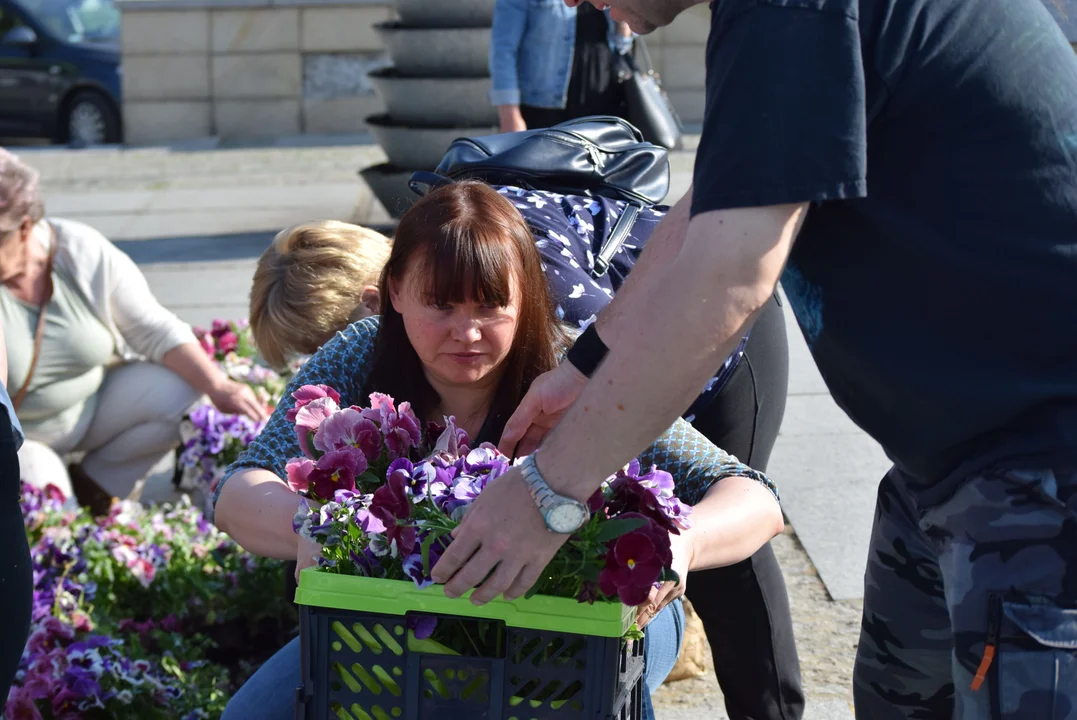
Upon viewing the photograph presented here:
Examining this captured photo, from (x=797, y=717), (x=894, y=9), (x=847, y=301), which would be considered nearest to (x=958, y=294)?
(x=847, y=301)

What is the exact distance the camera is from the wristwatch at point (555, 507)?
1592mm

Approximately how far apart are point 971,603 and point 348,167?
32.3ft

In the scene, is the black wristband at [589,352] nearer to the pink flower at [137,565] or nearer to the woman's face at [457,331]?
the woman's face at [457,331]

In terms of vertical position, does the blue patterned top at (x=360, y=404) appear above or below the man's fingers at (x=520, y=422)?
below

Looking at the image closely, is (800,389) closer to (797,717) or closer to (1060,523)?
(797,717)

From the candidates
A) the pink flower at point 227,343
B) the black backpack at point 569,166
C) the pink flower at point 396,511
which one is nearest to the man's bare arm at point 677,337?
the pink flower at point 396,511

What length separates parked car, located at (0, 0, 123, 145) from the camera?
44.0 feet

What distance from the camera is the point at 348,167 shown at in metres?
11.1

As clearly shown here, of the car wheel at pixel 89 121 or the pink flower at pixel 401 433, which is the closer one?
the pink flower at pixel 401 433

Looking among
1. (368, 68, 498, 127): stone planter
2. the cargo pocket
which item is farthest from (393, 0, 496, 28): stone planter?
the cargo pocket

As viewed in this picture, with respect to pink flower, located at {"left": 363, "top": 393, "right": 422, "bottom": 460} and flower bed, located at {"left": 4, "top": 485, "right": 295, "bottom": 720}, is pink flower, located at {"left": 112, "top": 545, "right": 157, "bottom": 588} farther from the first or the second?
pink flower, located at {"left": 363, "top": 393, "right": 422, "bottom": 460}

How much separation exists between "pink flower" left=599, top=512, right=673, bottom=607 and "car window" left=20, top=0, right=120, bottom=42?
13438mm

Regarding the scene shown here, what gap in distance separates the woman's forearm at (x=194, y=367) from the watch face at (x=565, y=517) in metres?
2.86

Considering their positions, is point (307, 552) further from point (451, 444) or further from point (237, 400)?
point (237, 400)
